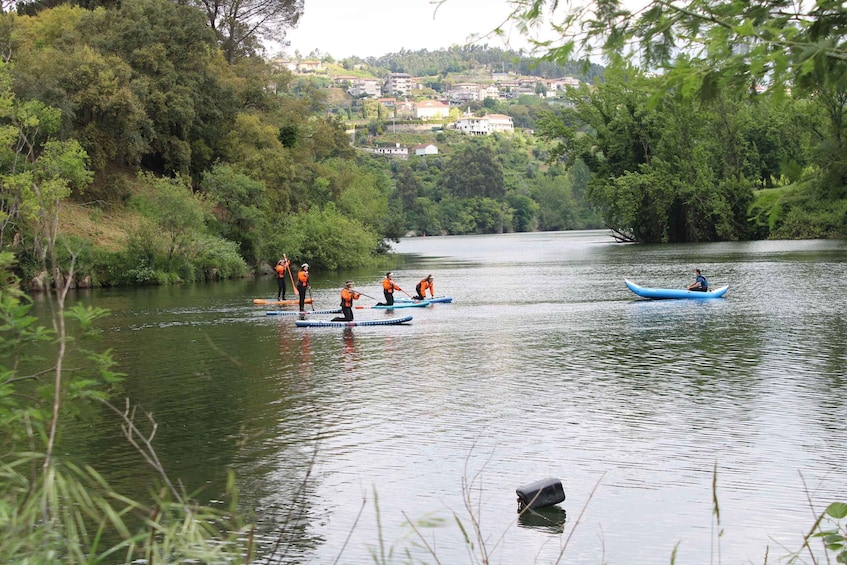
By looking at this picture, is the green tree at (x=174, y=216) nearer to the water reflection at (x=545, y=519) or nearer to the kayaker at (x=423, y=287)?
the kayaker at (x=423, y=287)

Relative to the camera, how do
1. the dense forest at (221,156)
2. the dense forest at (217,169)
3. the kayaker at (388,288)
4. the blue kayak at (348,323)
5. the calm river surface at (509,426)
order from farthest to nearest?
the dense forest at (221,156) → the kayaker at (388,288) → the blue kayak at (348,323) → the calm river surface at (509,426) → the dense forest at (217,169)

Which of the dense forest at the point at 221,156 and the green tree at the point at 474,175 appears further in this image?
the green tree at the point at 474,175

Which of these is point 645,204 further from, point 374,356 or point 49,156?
point 374,356

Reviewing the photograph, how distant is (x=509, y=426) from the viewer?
15.8 m

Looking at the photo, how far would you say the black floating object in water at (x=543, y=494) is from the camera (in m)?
11.4

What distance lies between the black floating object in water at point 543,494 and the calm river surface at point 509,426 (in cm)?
17

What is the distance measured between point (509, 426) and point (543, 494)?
4346 mm

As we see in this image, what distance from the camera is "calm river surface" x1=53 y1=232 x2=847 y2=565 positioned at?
10.9 metres

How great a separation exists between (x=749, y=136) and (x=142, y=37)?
176ft

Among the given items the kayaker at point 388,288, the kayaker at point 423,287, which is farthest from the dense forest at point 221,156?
the kayaker at point 423,287

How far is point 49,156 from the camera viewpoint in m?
47.7

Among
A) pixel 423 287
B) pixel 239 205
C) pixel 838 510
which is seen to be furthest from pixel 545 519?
pixel 239 205

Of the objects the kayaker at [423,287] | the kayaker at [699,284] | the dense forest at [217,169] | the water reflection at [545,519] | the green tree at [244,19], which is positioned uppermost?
the green tree at [244,19]

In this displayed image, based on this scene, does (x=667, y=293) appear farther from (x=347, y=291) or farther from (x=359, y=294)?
(x=347, y=291)
